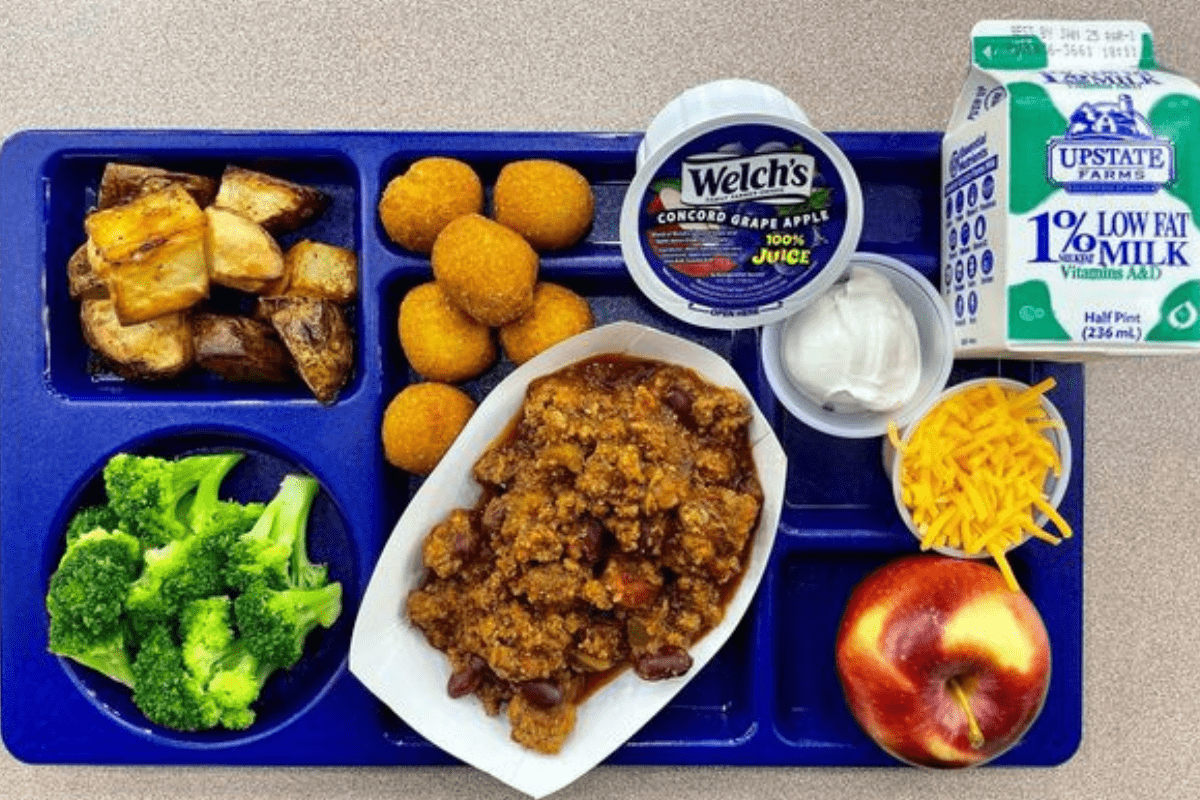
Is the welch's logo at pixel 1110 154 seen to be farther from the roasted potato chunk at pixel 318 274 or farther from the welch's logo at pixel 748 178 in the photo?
the roasted potato chunk at pixel 318 274

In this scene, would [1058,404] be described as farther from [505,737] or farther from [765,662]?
[505,737]

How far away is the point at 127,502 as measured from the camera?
1.60 meters

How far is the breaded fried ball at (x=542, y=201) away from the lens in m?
1.58

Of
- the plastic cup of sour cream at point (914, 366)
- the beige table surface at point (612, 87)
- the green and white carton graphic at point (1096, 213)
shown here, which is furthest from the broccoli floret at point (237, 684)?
the green and white carton graphic at point (1096, 213)

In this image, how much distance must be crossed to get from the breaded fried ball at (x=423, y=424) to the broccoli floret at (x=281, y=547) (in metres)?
0.18

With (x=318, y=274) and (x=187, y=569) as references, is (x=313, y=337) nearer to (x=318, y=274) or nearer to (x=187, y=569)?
(x=318, y=274)

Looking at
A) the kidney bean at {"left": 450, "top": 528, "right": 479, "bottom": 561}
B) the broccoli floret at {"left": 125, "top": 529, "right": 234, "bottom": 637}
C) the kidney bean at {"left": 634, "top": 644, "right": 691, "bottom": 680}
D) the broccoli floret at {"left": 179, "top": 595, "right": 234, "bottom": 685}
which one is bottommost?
the kidney bean at {"left": 634, "top": 644, "right": 691, "bottom": 680}

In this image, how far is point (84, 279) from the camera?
1.65 m

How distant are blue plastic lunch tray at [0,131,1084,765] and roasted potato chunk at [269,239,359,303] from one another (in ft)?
0.11

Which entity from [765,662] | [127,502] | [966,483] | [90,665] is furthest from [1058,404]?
[90,665]

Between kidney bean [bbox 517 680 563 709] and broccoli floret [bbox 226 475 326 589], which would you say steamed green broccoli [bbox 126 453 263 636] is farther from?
kidney bean [bbox 517 680 563 709]

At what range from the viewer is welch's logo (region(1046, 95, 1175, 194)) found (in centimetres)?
135

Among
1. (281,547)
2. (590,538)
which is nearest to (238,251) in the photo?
(281,547)

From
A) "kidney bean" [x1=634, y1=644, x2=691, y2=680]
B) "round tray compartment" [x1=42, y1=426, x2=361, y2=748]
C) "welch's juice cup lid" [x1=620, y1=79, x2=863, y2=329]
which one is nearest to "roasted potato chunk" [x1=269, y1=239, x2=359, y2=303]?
"round tray compartment" [x1=42, y1=426, x2=361, y2=748]
